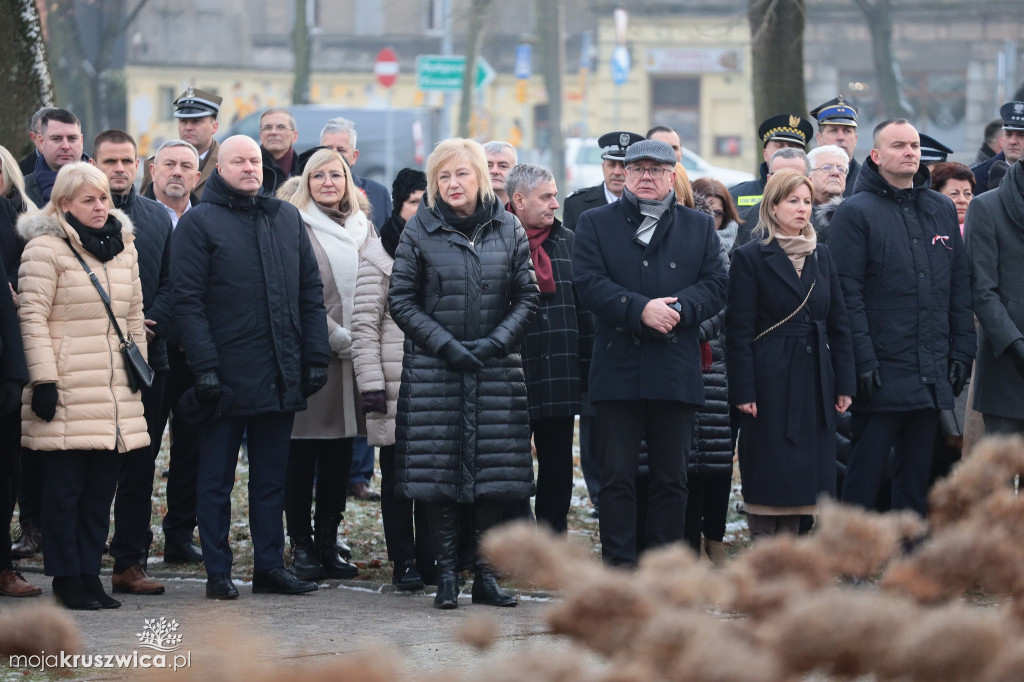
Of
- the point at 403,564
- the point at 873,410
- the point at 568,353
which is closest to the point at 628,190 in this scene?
the point at 568,353

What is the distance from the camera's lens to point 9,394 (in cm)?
631

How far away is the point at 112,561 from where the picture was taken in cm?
786

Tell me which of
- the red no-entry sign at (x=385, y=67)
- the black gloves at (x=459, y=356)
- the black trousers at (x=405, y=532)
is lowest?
the black trousers at (x=405, y=532)

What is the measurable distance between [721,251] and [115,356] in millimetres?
2807

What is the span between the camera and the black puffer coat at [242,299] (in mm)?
6750

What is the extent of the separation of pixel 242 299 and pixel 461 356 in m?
1.07

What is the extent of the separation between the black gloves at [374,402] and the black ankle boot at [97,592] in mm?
1451

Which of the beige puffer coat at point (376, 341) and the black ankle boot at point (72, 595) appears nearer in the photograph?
the black ankle boot at point (72, 595)

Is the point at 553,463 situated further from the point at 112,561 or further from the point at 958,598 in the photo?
the point at 958,598

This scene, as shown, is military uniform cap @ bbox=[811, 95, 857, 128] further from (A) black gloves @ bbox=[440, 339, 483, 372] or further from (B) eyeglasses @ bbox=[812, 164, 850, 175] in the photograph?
(A) black gloves @ bbox=[440, 339, 483, 372]

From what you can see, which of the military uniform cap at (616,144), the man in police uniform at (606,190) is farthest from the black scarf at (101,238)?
the military uniform cap at (616,144)

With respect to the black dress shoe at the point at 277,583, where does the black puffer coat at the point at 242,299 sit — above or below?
above

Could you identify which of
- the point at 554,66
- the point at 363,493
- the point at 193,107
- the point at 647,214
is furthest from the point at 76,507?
the point at 554,66

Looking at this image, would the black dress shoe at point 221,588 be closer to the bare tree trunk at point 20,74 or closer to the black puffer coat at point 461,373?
the black puffer coat at point 461,373
